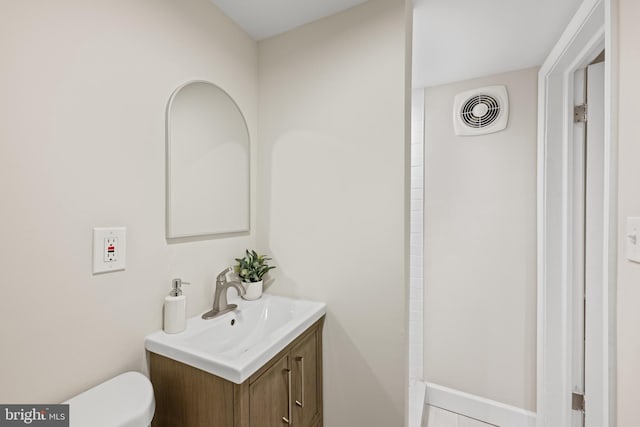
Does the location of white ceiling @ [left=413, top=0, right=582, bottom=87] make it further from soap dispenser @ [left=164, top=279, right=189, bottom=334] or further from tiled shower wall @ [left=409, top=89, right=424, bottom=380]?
soap dispenser @ [left=164, top=279, right=189, bottom=334]

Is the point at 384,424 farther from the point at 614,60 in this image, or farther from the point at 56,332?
the point at 614,60

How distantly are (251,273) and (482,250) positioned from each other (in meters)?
1.59

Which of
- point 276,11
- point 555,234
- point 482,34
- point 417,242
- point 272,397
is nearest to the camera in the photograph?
point 272,397

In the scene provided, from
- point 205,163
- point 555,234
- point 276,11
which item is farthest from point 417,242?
point 276,11

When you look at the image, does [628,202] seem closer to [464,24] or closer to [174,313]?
[464,24]

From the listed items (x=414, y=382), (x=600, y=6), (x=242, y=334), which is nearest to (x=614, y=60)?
(x=600, y=6)

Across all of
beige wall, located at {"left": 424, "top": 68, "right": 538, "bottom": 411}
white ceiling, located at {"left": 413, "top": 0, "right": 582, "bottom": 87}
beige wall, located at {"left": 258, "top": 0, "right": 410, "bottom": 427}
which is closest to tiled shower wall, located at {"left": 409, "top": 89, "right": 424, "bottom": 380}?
beige wall, located at {"left": 424, "top": 68, "right": 538, "bottom": 411}

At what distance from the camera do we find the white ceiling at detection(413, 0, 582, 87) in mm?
1247

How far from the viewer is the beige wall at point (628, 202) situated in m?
0.81

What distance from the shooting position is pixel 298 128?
4.54ft

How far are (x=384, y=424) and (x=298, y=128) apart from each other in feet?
4.77

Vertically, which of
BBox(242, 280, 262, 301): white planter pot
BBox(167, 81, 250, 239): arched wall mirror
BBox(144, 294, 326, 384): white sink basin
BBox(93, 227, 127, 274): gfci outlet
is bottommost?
BBox(144, 294, 326, 384): white sink basin

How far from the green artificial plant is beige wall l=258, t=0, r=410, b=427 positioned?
8 centimetres

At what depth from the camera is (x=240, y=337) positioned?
3.92ft
